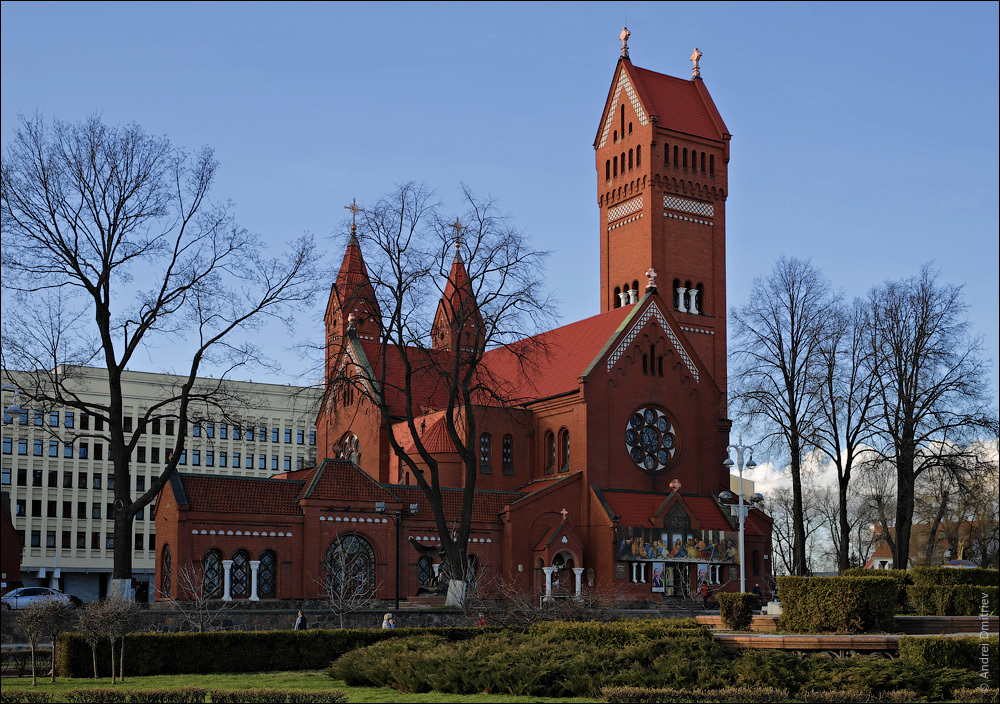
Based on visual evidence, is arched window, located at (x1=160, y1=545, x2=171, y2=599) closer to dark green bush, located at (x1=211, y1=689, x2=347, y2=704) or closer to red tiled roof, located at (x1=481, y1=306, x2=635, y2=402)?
red tiled roof, located at (x1=481, y1=306, x2=635, y2=402)

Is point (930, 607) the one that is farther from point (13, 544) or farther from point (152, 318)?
point (13, 544)

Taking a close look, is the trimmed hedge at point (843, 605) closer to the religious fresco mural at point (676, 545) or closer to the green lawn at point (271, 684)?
the green lawn at point (271, 684)

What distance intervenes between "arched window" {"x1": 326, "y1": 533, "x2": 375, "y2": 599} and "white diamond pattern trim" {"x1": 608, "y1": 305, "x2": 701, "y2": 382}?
15.3 meters

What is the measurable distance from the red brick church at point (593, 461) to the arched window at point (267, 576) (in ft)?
0.22

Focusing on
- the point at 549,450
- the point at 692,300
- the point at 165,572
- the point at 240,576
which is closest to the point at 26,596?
the point at 165,572

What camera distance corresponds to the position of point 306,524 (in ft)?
159

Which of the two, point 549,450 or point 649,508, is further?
point 549,450

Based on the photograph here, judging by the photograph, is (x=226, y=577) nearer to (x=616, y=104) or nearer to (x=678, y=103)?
(x=616, y=104)

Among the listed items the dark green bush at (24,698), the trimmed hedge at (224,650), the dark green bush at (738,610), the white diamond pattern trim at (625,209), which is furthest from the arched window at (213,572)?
the white diamond pattern trim at (625,209)

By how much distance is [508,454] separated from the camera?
60.0 m

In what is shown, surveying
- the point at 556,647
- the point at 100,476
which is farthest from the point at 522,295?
the point at 100,476

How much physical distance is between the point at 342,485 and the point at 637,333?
1724cm

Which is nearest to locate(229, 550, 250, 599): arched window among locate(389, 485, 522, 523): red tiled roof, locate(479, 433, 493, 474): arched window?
locate(389, 485, 522, 523): red tiled roof

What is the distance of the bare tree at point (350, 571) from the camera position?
46375mm
